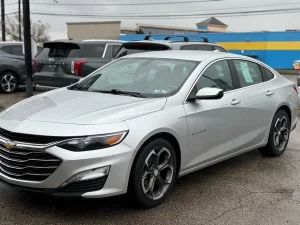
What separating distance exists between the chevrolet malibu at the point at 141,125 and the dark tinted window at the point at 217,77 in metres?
0.01

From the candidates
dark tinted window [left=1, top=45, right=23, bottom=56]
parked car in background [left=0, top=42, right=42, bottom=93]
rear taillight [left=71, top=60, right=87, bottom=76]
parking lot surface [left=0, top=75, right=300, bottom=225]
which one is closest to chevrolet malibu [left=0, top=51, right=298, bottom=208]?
parking lot surface [left=0, top=75, right=300, bottom=225]

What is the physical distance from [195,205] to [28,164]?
65.3 inches

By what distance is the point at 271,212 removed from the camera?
12.8 feet

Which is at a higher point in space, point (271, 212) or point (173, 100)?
point (173, 100)

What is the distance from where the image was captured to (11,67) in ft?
40.4

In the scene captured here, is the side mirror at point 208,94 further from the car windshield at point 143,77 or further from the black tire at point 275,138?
the black tire at point 275,138

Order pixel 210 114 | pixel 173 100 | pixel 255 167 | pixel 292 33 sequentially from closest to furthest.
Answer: pixel 173 100
pixel 210 114
pixel 255 167
pixel 292 33

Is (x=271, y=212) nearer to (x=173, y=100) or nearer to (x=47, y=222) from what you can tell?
(x=173, y=100)

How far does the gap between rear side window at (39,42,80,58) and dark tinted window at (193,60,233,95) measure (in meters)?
5.19

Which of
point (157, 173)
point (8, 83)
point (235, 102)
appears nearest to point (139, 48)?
point (235, 102)

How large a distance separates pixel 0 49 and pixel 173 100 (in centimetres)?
982

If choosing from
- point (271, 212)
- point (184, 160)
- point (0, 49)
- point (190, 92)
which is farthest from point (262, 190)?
point (0, 49)

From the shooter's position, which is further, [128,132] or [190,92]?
[190,92]

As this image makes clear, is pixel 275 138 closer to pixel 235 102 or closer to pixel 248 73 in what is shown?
pixel 248 73
